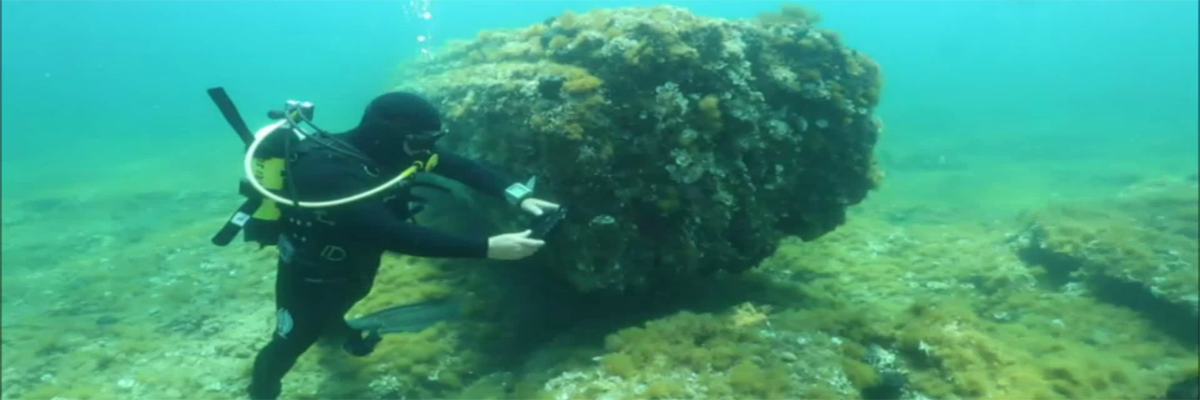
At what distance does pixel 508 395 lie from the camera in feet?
18.5

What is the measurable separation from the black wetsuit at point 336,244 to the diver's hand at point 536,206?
0.51 metres

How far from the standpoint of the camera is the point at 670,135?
22.3 feet

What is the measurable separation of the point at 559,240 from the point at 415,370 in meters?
1.88

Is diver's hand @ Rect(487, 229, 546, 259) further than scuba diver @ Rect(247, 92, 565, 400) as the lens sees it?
No

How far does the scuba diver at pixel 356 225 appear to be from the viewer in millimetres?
4227

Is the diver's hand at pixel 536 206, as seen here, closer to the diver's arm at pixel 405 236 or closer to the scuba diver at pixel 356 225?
the scuba diver at pixel 356 225

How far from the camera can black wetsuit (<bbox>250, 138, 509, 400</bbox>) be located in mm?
4230

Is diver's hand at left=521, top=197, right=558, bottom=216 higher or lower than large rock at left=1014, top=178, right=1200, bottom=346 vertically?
lower

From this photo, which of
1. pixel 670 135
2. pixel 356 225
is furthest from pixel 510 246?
pixel 670 135

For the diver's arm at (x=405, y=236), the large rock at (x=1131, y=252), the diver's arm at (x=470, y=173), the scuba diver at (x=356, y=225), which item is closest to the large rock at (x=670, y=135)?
the diver's arm at (x=470, y=173)

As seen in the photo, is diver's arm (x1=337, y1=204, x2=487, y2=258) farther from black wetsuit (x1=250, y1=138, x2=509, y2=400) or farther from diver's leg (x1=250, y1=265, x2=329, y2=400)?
diver's leg (x1=250, y1=265, x2=329, y2=400)

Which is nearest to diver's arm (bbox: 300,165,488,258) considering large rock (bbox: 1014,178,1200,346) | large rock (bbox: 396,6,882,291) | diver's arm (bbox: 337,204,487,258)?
diver's arm (bbox: 337,204,487,258)

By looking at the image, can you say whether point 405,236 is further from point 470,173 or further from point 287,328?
point 287,328

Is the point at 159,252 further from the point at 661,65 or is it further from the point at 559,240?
the point at 661,65
